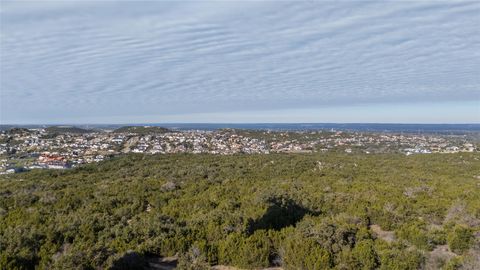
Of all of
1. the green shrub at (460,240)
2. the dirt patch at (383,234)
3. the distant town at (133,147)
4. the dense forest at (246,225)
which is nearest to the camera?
the dense forest at (246,225)

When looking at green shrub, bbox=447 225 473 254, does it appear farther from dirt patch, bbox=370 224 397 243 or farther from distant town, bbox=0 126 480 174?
distant town, bbox=0 126 480 174

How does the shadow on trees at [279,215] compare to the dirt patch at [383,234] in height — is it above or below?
above

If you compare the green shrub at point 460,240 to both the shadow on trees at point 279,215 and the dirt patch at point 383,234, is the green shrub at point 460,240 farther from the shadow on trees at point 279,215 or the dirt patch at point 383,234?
the shadow on trees at point 279,215

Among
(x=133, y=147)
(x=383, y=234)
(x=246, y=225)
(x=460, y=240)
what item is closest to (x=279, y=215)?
(x=246, y=225)

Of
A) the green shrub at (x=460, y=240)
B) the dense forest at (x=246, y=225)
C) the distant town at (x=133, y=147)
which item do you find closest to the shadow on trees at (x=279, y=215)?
the dense forest at (x=246, y=225)

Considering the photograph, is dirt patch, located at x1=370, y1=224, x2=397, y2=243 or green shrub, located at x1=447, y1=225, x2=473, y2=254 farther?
dirt patch, located at x1=370, y1=224, x2=397, y2=243

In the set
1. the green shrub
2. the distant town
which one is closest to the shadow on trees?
the green shrub
